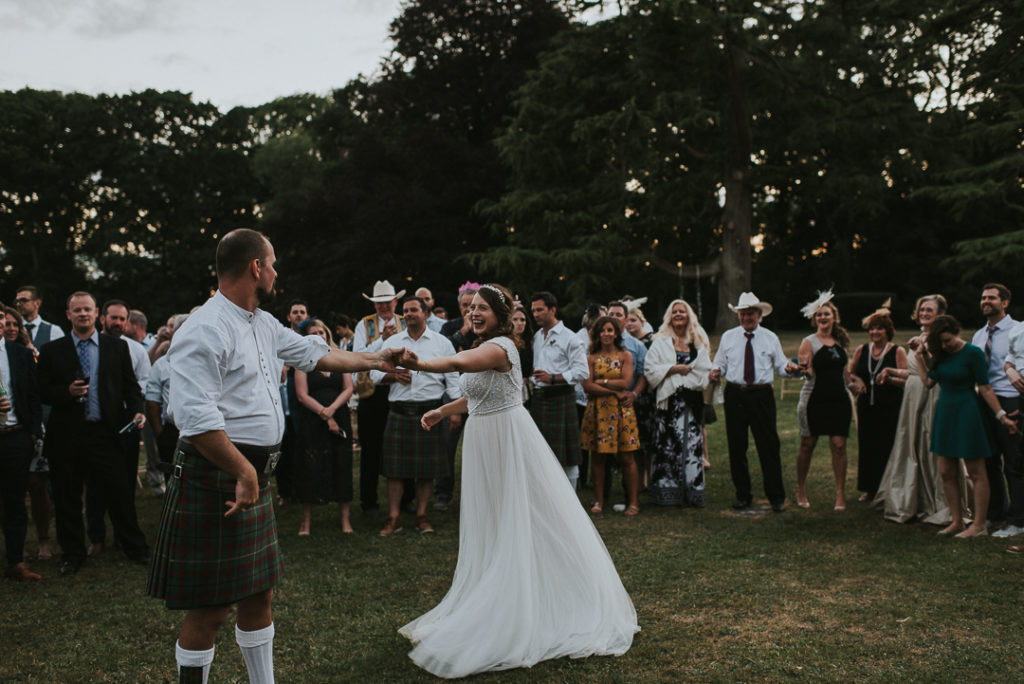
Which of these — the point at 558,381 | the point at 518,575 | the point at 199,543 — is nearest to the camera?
the point at 199,543

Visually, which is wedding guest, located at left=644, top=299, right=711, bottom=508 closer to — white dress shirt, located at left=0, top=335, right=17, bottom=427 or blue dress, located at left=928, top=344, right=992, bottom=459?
blue dress, located at left=928, top=344, right=992, bottom=459

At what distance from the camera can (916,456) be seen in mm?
7328

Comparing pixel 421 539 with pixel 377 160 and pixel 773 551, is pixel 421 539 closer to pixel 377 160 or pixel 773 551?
pixel 773 551

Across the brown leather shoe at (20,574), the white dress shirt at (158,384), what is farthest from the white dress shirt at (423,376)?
the brown leather shoe at (20,574)

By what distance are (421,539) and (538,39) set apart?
21723 millimetres

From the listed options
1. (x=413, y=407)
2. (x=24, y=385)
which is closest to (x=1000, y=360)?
(x=413, y=407)

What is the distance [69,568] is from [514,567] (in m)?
3.91

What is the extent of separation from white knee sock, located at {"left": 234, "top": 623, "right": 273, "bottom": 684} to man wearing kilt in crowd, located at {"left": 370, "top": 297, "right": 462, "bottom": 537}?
12.6 feet

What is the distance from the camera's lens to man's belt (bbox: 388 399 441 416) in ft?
23.3

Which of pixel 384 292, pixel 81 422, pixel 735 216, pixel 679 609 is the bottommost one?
pixel 679 609

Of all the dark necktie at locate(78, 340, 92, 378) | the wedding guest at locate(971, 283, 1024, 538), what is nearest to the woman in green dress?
the wedding guest at locate(971, 283, 1024, 538)

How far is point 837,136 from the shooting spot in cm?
2139

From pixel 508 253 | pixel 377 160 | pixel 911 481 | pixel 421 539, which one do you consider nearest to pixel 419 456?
pixel 421 539

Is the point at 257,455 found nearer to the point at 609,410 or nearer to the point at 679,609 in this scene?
the point at 679,609
